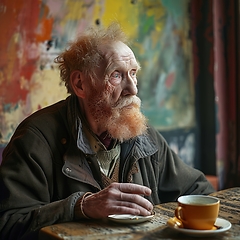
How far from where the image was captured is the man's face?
1855mm

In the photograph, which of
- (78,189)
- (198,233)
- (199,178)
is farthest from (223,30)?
(198,233)

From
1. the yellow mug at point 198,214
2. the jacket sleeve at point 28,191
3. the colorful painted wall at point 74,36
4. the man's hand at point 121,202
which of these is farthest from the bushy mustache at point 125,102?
the colorful painted wall at point 74,36

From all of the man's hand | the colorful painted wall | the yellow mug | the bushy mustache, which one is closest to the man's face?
the bushy mustache

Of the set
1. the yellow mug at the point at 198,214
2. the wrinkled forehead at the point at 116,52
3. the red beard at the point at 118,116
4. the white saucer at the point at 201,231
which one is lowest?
the white saucer at the point at 201,231

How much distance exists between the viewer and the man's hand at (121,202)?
Result: 1.37 m

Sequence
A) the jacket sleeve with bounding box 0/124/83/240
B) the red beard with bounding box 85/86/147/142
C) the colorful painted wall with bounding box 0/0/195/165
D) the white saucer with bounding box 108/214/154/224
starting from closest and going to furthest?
the white saucer with bounding box 108/214/154/224
the jacket sleeve with bounding box 0/124/83/240
the red beard with bounding box 85/86/147/142
the colorful painted wall with bounding box 0/0/195/165

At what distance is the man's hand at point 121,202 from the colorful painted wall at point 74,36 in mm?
1204

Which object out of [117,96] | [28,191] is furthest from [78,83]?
[28,191]

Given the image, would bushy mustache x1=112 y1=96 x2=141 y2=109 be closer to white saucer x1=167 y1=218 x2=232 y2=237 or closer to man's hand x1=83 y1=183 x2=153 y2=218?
man's hand x1=83 y1=183 x2=153 y2=218

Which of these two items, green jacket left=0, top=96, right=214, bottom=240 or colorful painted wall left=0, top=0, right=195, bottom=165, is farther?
colorful painted wall left=0, top=0, right=195, bottom=165

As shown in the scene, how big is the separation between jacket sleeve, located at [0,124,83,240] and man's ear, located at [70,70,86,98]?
11.6 inches

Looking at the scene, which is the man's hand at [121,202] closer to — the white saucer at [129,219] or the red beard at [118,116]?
the white saucer at [129,219]

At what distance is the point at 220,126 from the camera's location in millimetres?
3408

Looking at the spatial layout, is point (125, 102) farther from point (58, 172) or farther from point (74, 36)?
point (74, 36)
